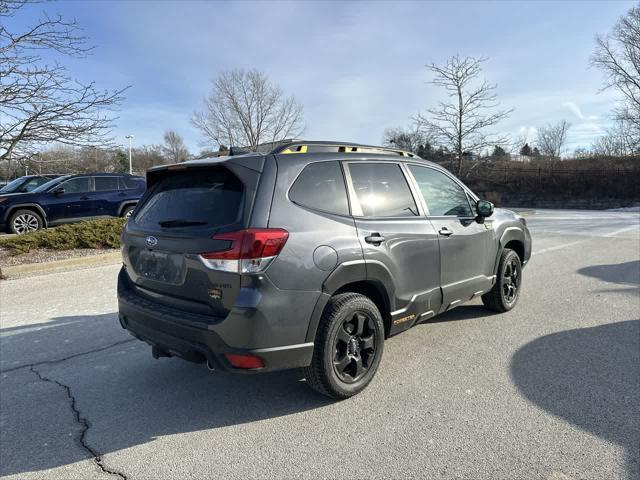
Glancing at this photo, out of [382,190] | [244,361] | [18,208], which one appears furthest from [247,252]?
[18,208]

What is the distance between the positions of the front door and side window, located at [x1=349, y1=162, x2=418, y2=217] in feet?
0.81

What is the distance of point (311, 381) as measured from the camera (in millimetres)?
3090

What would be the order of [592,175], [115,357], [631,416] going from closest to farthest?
[631,416] < [115,357] < [592,175]

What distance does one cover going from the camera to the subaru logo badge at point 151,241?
3116mm

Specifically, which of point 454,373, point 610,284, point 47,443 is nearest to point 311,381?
point 454,373

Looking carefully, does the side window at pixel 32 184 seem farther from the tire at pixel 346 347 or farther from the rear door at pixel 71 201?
the tire at pixel 346 347

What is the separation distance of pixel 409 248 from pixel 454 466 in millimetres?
1684

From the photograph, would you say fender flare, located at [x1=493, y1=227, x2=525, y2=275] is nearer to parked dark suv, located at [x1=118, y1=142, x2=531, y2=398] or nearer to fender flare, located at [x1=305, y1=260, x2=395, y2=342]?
parked dark suv, located at [x1=118, y1=142, x2=531, y2=398]

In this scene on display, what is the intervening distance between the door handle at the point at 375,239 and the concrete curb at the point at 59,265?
7.09 m

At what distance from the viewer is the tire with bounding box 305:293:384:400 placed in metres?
3.00

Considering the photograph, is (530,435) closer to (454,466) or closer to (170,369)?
(454,466)

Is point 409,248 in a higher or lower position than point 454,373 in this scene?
higher

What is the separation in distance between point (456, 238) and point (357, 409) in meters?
1.97

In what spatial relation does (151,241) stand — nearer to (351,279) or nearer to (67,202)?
(351,279)
